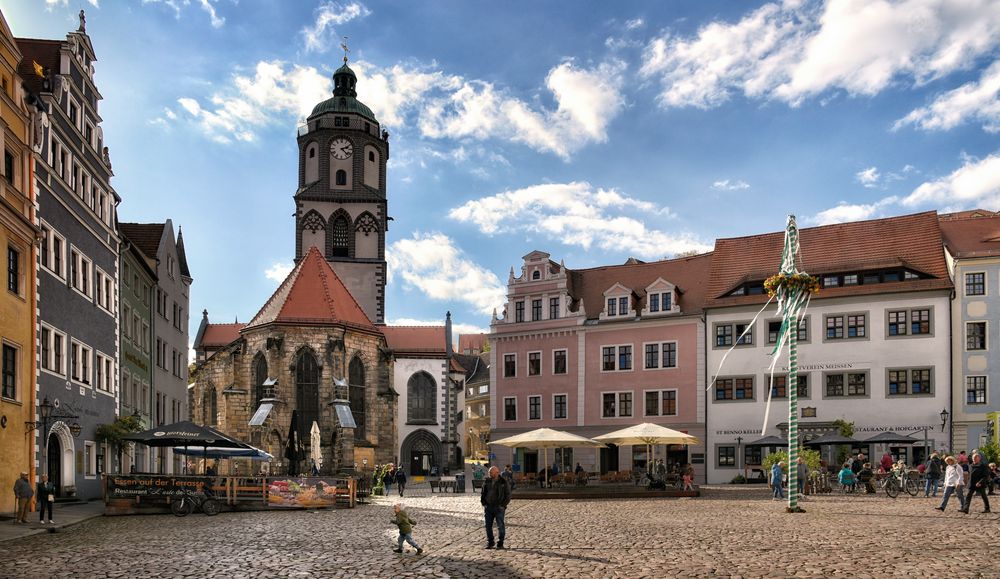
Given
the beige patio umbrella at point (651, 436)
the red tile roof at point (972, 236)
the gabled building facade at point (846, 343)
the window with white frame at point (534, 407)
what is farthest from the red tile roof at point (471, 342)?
the beige patio umbrella at point (651, 436)

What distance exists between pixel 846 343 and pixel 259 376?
31158mm

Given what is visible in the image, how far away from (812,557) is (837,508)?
42.1 ft

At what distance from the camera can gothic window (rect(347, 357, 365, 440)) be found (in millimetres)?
60688

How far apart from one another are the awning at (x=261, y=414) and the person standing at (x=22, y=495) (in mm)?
30545

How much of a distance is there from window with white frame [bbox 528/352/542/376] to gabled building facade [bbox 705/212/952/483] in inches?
378

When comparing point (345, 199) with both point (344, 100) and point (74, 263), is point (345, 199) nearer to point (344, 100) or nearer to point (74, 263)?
point (344, 100)

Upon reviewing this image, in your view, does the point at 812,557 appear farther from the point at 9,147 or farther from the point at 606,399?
the point at 606,399

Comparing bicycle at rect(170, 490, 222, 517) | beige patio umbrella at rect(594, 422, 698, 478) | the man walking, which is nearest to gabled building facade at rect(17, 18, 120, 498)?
bicycle at rect(170, 490, 222, 517)

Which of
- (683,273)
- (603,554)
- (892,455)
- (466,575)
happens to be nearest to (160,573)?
(466,575)

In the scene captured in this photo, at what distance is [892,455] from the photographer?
4522cm

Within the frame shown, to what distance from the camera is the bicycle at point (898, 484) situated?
108 feet

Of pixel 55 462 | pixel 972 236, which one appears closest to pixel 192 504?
pixel 55 462

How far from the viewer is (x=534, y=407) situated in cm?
5628

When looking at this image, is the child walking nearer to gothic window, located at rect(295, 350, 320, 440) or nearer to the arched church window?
gothic window, located at rect(295, 350, 320, 440)
